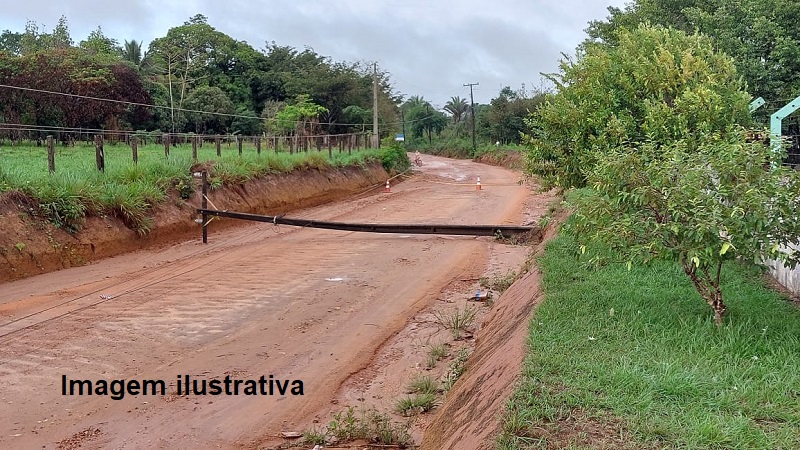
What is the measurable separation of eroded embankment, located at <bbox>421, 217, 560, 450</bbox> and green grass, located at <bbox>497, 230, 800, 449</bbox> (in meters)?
0.17

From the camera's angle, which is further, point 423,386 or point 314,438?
point 423,386

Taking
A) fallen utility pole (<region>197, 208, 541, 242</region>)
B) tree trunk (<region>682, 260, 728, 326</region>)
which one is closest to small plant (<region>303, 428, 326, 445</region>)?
tree trunk (<region>682, 260, 728, 326</region>)

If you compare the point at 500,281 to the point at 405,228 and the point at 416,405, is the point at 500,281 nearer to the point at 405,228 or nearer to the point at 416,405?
the point at 405,228

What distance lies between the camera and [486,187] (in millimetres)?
33062

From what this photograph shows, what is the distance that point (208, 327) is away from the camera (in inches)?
372

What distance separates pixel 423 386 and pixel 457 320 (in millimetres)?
Answer: 2381

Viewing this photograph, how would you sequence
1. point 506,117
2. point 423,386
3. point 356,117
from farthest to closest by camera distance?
point 506,117 → point 356,117 → point 423,386

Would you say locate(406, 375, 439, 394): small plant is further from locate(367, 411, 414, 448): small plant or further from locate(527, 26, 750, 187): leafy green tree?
locate(527, 26, 750, 187): leafy green tree

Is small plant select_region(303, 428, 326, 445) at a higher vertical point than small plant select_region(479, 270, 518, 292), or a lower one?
lower

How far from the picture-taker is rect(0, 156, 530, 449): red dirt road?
645cm

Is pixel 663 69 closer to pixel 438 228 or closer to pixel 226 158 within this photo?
pixel 438 228

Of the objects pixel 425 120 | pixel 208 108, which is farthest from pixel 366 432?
pixel 425 120

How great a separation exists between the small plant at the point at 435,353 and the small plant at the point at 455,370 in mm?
228

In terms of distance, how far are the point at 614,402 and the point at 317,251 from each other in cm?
1206
